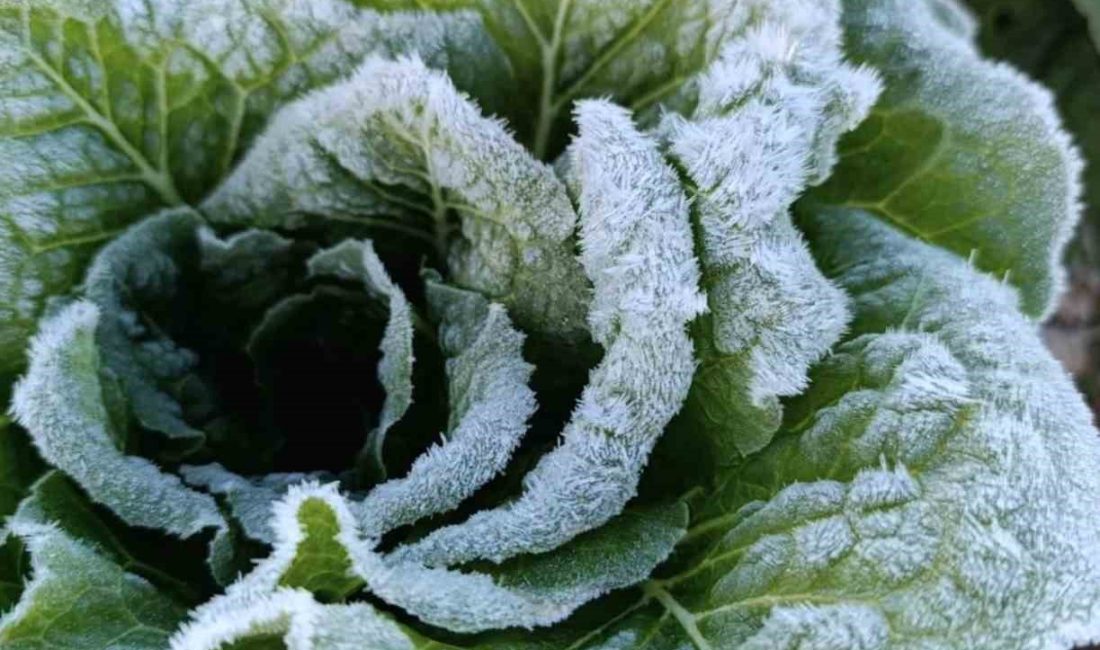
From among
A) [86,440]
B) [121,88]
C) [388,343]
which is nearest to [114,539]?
[86,440]

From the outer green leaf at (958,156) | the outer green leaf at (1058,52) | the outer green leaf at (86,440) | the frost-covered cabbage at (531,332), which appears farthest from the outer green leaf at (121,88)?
the outer green leaf at (1058,52)

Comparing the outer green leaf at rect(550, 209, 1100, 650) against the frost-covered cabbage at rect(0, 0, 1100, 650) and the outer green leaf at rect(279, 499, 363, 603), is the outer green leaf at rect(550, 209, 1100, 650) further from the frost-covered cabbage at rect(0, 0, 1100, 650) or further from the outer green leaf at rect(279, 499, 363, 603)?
the outer green leaf at rect(279, 499, 363, 603)

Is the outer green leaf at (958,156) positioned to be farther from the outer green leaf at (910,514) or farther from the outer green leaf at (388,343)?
the outer green leaf at (388,343)

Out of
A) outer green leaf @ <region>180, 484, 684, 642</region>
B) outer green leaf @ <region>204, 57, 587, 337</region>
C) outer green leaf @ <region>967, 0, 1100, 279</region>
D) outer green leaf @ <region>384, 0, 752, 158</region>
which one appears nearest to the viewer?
outer green leaf @ <region>180, 484, 684, 642</region>

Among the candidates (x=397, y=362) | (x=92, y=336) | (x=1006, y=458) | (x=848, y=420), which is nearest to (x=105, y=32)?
(x=92, y=336)

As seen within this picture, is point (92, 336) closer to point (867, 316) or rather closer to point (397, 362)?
point (397, 362)

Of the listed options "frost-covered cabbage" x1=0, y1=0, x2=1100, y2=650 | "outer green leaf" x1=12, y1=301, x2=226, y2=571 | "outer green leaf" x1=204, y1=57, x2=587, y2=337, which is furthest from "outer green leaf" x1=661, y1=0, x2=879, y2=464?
"outer green leaf" x1=12, y1=301, x2=226, y2=571

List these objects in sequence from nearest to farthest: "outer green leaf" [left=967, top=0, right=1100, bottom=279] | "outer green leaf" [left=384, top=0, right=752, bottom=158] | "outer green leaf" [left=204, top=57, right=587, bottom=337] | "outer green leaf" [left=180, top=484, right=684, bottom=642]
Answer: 1. "outer green leaf" [left=180, top=484, right=684, bottom=642]
2. "outer green leaf" [left=204, top=57, right=587, bottom=337]
3. "outer green leaf" [left=384, top=0, right=752, bottom=158]
4. "outer green leaf" [left=967, top=0, right=1100, bottom=279]
